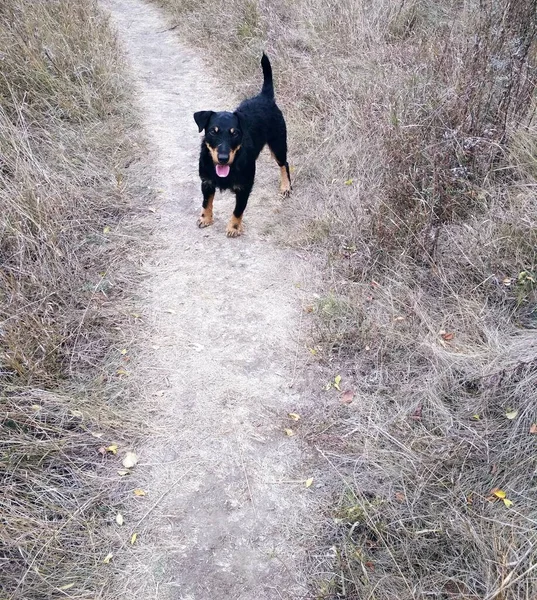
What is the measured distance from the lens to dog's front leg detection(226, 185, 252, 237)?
3885 mm

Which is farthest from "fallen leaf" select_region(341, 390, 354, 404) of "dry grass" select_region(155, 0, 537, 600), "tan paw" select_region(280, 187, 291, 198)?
"tan paw" select_region(280, 187, 291, 198)

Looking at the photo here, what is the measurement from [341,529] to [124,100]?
515 cm

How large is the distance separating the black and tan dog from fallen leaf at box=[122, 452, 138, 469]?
6.69ft

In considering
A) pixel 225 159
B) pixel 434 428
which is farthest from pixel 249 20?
pixel 434 428

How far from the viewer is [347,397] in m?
2.71

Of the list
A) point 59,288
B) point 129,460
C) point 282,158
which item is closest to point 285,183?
point 282,158

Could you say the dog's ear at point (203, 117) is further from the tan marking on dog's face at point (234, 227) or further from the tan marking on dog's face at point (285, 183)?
the tan marking on dog's face at point (285, 183)

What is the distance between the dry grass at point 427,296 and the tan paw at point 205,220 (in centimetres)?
65

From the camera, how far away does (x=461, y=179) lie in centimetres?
328

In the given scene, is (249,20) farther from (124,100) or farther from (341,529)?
(341,529)

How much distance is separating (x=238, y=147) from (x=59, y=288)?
1.61 m

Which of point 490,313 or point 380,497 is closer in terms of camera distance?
point 380,497

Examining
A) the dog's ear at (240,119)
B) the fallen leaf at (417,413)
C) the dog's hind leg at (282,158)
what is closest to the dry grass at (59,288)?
the dog's ear at (240,119)

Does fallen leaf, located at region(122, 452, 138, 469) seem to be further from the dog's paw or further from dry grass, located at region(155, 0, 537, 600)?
the dog's paw
